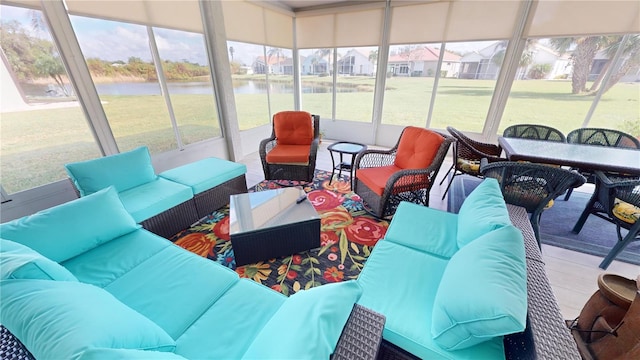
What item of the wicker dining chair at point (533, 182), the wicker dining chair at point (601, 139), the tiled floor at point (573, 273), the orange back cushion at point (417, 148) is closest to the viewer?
the tiled floor at point (573, 273)

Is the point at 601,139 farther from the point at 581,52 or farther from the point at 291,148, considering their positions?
the point at 291,148

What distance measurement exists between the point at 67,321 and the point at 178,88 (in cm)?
331

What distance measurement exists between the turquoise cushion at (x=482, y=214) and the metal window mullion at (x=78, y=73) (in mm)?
3527

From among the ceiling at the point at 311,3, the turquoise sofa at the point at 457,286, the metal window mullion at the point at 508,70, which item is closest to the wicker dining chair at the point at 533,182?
the turquoise sofa at the point at 457,286

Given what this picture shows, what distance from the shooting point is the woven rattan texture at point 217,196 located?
2.40 meters

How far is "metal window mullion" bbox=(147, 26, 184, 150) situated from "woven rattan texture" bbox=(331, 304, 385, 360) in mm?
3406

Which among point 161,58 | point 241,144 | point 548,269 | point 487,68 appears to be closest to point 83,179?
point 161,58

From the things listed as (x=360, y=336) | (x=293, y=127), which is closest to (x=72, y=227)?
(x=360, y=336)

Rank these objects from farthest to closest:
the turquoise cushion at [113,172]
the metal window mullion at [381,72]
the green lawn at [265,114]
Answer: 1. the metal window mullion at [381,72]
2. the green lawn at [265,114]
3. the turquoise cushion at [113,172]

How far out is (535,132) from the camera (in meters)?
3.09

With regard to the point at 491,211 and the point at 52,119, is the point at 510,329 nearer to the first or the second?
the point at 491,211

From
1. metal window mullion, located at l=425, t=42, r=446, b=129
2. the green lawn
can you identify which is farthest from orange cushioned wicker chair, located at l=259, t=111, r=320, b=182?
metal window mullion, located at l=425, t=42, r=446, b=129

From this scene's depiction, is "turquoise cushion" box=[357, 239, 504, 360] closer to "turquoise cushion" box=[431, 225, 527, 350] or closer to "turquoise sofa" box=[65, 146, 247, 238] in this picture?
"turquoise cushion" box=[431, 225, 527, 350]

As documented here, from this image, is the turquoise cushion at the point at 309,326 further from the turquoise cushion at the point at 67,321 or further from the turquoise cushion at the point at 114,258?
the turquoise cushion at the point at 114,258
